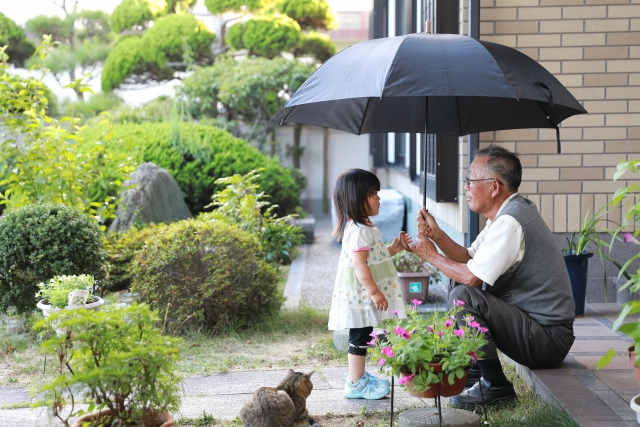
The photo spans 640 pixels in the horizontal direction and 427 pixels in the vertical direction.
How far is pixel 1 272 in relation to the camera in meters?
5.15

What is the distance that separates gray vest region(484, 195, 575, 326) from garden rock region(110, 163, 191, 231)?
4.91m

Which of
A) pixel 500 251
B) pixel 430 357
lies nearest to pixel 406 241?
pixel 500 251

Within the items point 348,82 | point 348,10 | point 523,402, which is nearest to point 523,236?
point 523,402

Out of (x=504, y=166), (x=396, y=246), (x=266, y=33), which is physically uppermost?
(x=266, y=33)

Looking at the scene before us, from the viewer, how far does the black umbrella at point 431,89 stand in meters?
3.00

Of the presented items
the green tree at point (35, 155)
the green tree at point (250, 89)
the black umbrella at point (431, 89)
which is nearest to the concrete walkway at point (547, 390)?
the black umbrella at point (431, 89)

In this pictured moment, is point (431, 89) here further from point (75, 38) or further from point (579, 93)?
point (75, 38)

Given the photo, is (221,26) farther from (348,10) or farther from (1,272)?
(1,272)

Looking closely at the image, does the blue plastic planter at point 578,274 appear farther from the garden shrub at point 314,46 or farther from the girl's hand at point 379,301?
the garden shrub at point 314,46

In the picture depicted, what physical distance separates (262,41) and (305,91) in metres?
11.8

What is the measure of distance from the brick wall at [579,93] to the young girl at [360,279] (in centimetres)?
185

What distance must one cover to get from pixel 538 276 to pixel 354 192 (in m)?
0.99

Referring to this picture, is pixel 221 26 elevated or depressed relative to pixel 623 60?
elevated

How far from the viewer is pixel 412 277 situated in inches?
228
